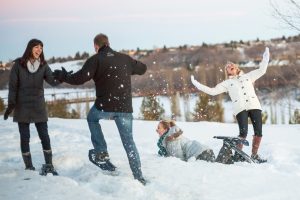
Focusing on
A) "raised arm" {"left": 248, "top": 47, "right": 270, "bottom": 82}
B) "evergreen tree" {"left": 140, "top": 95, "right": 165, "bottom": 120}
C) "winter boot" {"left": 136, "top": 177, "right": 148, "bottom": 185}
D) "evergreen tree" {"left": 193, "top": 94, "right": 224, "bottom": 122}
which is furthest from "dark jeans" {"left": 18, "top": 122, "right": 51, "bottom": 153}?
"evergreen tree" {"left": 193, "top": 94, "right": 224, "bottom": 122}

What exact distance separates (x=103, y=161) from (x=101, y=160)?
0.03 meters

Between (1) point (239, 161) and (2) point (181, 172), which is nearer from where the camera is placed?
(2) point (181, 172)

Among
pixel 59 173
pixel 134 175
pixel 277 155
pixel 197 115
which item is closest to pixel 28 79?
pixel 59 173

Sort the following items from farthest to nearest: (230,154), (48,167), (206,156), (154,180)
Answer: (230,154)
(206,156)
(48,167)
(154,180)

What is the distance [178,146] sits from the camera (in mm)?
7246

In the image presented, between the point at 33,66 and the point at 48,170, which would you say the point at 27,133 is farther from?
the point at 33,66

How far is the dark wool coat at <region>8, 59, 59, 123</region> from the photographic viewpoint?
6.07 metres

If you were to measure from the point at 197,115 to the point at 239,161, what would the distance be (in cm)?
4747

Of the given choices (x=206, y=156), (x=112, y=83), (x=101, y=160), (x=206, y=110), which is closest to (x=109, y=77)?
(x=112, y=83)

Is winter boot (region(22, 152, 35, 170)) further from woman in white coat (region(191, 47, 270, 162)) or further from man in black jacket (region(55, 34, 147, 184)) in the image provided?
woman in white coat (region(191, 47, 270, 162))

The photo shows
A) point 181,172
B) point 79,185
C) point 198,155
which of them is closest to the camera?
point 79,185

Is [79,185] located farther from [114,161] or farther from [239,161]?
[239,161]

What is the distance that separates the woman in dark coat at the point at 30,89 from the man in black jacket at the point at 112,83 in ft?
1.88

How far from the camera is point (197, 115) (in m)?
54.6
